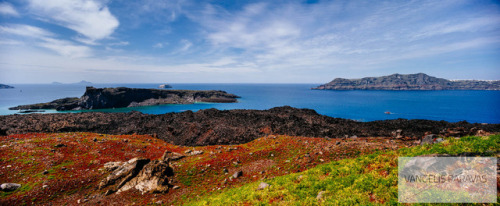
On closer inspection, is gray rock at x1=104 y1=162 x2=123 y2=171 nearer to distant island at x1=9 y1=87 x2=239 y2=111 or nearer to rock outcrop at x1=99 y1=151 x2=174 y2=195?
rock outcrop at x1=99 y1=151 x2=174 y2=195

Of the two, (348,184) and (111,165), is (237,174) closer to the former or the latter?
(348,184)

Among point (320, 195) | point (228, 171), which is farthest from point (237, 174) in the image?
point (320, 195)

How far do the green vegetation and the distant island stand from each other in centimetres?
13758

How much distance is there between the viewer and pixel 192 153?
21.6 meters

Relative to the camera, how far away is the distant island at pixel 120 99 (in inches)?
4562

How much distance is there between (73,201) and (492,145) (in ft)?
83.0

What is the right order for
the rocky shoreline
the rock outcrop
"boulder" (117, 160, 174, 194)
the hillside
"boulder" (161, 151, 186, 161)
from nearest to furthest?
the hillside → "boulder" (117, 160, 174, 194) → the rock outcrop → "boulder" (161, 151, 186, 161) → the rocky shoreline

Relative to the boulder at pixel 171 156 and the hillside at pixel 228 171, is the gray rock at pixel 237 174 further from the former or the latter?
the boulder at pixel 171 156

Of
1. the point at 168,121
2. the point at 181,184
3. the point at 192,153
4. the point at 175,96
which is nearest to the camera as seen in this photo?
the point at 181,184

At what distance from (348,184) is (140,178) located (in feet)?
49.7

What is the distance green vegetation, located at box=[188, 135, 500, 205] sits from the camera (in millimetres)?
7551

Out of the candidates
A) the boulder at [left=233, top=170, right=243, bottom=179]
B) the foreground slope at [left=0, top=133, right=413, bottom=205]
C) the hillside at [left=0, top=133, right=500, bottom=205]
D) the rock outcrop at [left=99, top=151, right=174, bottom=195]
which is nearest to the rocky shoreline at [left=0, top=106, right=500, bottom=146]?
the hillside at [left=0, top=133, right=500, bottom=205]

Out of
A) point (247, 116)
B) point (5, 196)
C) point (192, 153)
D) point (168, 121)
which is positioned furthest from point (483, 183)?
point (168, 121)

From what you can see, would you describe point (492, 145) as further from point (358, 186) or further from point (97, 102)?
point (97, 102)
